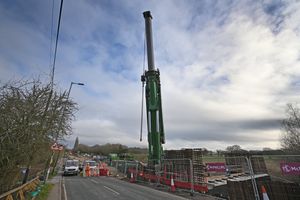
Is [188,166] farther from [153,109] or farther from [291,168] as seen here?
[291,168]

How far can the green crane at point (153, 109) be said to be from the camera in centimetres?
1877

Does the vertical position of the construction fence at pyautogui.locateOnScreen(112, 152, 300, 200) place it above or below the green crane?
below

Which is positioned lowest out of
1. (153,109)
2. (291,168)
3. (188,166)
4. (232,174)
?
(291,168)

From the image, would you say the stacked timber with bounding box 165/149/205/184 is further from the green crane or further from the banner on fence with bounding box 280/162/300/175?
the banner on fence with bounding box 280/162/300/175

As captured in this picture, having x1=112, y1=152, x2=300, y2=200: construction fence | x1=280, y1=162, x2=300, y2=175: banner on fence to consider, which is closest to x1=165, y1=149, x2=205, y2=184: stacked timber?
x1=112, y1=152, x2=300, y2=200: construction fence

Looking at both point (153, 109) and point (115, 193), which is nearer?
point (115, 193)

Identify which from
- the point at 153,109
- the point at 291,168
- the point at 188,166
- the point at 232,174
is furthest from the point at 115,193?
the point at 291,168

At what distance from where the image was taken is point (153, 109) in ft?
62.3

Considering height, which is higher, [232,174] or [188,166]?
[188,166]

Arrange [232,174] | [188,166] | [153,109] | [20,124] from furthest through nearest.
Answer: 1. [153,109]
2. [232,174]
3. [188,166]
4. [20,124]

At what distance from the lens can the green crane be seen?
61.6 ft

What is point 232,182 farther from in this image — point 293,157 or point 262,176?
point 262,176

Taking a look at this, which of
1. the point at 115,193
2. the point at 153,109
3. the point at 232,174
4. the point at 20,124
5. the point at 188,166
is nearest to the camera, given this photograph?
the point at 20,124

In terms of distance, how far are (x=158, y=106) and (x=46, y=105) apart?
1009cm
